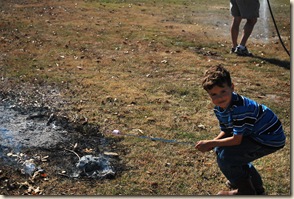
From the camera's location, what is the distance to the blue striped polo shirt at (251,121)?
9.33 feet

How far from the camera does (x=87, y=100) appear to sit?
4.99 meters

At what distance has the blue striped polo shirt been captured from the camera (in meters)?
2.84

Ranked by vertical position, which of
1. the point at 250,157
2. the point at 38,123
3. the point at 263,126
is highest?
the point at 263,126

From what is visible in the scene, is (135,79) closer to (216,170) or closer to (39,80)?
(39,80)

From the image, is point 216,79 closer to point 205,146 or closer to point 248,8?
point 205,146

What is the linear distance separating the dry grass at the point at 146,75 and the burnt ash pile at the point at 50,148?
0.38ft

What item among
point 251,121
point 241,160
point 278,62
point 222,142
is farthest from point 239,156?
point 278,62

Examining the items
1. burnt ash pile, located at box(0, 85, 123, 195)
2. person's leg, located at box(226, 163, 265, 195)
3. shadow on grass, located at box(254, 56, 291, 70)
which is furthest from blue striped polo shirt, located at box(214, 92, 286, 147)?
shadow on grass, located at box(254, 56, 291, 70)

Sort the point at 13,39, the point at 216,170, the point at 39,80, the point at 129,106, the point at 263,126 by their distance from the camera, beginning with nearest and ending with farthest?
the point at 263,126 < the point at 216,170 < the point at 129,106 < the point at 39,80 < the point at 13,39

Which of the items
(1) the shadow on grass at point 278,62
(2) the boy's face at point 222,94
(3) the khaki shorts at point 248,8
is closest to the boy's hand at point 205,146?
(2) the boy's face at point 222,94

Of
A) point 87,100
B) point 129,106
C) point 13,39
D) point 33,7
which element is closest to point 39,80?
point 87,100

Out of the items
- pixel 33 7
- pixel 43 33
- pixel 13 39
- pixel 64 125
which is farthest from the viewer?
pixel 33 7

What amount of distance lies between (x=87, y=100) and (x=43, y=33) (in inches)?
148

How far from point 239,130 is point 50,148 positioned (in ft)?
5.74
